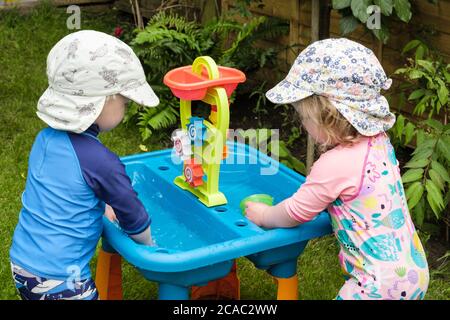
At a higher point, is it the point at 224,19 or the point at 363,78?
the point at 363,78

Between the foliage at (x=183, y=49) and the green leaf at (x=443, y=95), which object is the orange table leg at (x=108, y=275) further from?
the foliage at (x=183, y=49)

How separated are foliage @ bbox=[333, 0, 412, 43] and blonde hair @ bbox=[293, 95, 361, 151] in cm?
113

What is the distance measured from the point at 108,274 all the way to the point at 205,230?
1.53 feet

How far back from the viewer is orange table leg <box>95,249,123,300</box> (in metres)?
2.73

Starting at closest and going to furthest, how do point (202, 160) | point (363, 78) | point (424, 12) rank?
point (363, 78)
point (202, 160)
point (424, 12)

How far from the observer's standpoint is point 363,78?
7.23ft

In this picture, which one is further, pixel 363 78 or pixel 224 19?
pixel 224 19

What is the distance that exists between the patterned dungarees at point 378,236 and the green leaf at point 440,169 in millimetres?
840

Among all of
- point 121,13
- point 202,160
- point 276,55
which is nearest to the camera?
point 202,160

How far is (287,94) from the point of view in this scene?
2295mm

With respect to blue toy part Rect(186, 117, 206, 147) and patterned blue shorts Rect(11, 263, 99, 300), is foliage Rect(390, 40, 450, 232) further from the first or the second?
patterned blue shorts Rect(11, 263, 99, 300)

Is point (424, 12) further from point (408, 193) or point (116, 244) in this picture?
point (116, 244)

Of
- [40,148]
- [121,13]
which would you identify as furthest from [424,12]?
[121,13]
